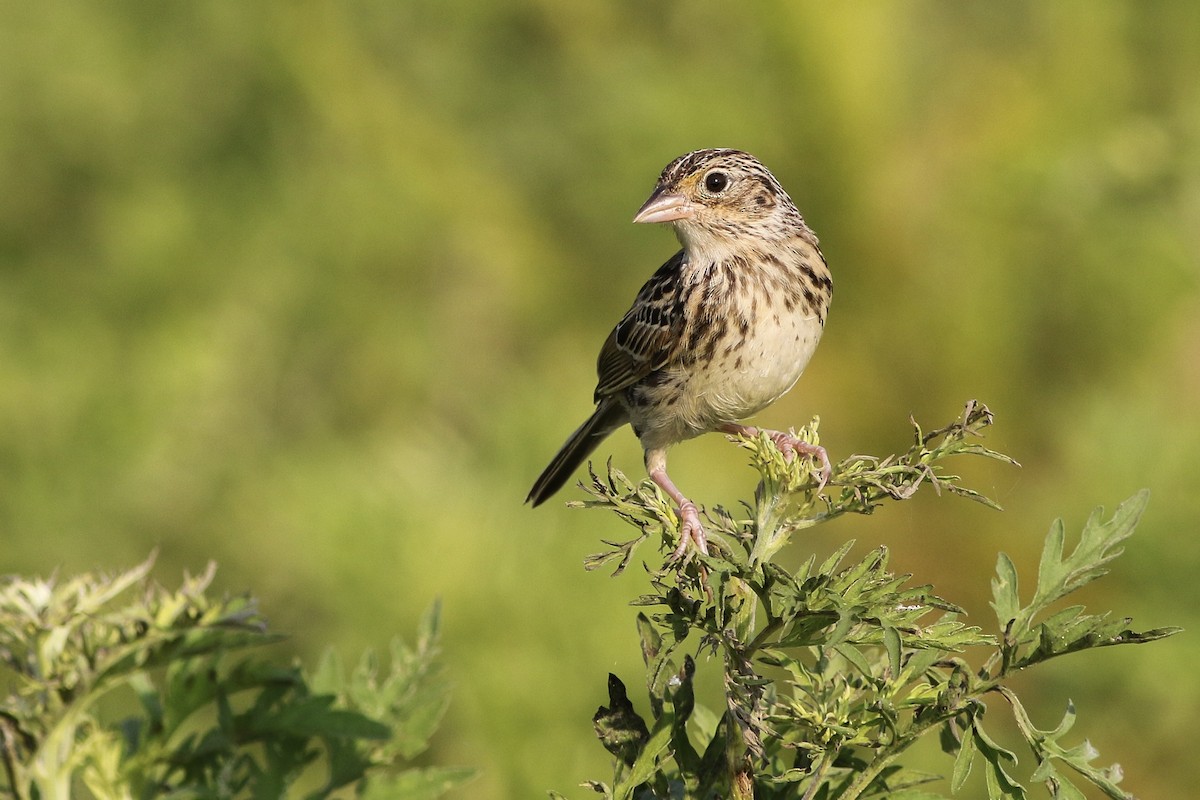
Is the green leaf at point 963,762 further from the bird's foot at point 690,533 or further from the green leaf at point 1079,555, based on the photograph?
the bird's foot at point 690,533

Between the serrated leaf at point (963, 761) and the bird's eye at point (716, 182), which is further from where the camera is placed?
the bird's eye at point (716, 182)

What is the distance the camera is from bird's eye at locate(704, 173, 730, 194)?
3297mm

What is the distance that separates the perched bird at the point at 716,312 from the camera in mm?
3000

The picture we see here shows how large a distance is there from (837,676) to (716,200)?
190 centimetres

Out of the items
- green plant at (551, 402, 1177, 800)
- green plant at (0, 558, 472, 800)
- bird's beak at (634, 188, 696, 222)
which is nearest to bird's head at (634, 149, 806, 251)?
bird's beak at (634, 188, 696, 222)

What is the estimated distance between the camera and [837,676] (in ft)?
5.10

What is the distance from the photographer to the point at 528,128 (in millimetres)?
6312

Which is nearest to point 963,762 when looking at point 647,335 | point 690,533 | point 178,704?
point 690,533

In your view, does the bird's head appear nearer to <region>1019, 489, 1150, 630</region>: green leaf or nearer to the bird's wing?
the bird's wing

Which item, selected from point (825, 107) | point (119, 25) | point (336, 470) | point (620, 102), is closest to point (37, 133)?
point (119, 25)

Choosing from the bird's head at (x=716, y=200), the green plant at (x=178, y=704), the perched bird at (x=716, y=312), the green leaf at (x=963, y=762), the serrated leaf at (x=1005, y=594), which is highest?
the bird's head at (x=716, y=200)

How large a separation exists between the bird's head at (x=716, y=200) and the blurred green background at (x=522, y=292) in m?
0.81

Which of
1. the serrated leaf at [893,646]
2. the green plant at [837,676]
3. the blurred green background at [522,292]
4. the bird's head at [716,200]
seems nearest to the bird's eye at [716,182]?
the bird's head at [716,200]

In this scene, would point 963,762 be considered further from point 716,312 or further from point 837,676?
point 716,312
